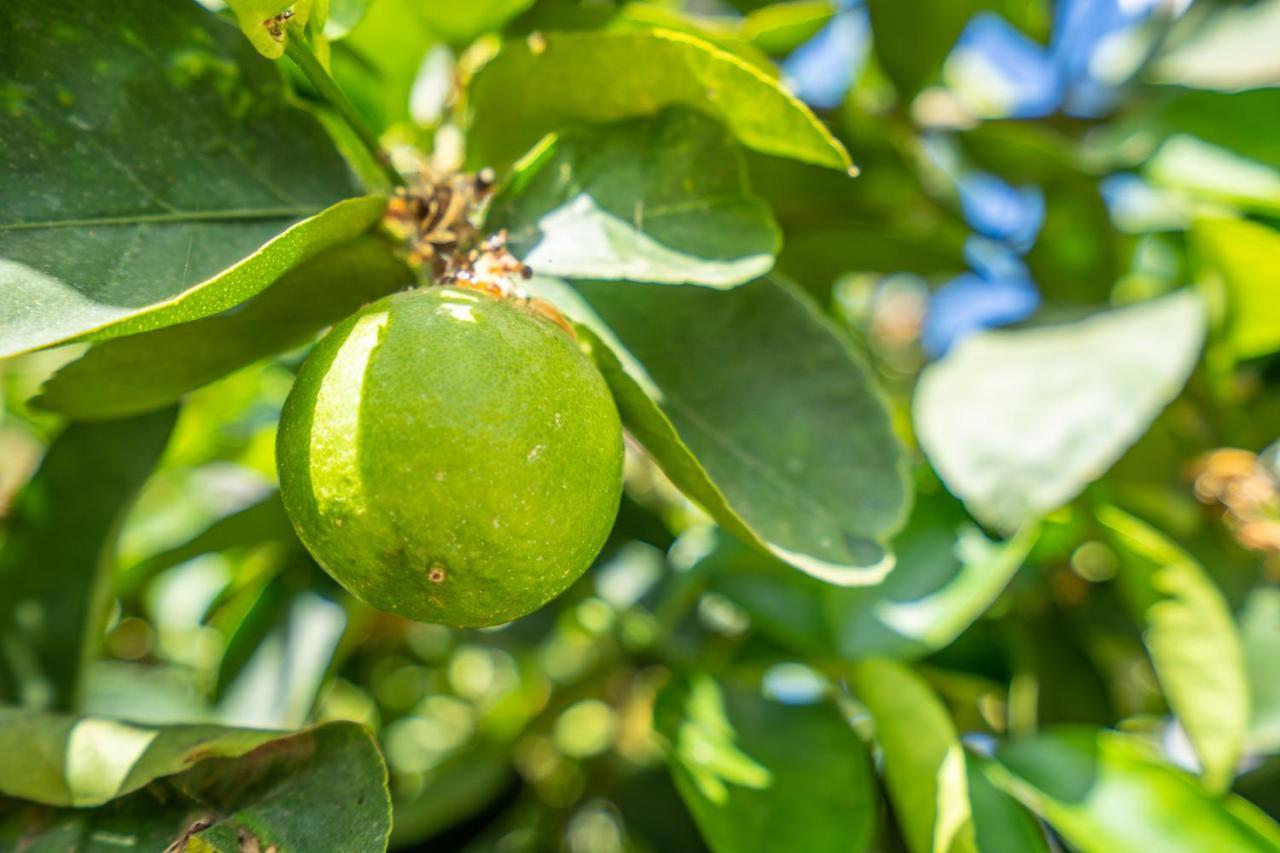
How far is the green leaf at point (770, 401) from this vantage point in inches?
28.5

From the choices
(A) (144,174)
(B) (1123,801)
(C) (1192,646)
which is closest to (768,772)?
(B) (1123,801)

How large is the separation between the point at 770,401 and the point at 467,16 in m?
0.43

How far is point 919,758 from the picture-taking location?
819 mm

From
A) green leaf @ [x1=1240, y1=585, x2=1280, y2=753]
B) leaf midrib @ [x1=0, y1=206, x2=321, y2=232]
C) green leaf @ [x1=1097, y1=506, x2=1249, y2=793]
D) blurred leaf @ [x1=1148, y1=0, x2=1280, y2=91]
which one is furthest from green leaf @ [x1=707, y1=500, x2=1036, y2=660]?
blurred leaf @ [x1=1148, y1=0, x2=1280, y2=91]

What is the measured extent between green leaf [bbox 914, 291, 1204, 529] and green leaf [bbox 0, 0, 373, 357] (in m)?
0.50

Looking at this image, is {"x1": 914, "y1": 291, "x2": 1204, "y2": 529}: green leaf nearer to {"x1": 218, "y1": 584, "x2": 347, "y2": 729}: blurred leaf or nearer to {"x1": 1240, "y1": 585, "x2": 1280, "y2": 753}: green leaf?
{"x1": 1240, "y1": 585, "x2": 1280, "y2": 753}: green leaf

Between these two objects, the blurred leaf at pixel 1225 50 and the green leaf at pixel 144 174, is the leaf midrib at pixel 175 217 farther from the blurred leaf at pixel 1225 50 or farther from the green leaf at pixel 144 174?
the blurred leaf at pixel 1225 50

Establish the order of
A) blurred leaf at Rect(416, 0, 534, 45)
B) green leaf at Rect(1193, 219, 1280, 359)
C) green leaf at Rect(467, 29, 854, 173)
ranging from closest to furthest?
green leaf at Rect(467, 29, 854, 173)
blurred leaf at Rect(416, 0, 534, 45)
green leaf at Rect(1193, 219, 1280, 359)

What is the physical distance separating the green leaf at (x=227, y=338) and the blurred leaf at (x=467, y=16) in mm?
294

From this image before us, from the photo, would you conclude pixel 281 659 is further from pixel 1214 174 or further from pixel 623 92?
pixel 1214 174

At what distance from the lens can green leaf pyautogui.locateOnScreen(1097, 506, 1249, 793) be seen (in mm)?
854

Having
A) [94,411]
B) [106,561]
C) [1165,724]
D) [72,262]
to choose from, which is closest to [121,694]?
[106,561]

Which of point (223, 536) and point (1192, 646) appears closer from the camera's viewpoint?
point (1192, 646)

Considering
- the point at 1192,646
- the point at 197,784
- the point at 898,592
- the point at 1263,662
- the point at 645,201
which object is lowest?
the point at 1263,662
